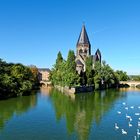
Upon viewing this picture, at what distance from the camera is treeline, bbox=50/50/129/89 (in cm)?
8175

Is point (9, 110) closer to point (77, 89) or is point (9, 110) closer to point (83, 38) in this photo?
point (77, 89)

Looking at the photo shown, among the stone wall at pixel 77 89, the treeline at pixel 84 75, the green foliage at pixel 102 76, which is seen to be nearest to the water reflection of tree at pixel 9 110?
the stone wall at pixel 77 89

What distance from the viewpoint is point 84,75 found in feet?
306

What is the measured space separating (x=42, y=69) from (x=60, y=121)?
135 meters

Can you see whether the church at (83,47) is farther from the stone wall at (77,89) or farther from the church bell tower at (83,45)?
the stone wall at (77,89)

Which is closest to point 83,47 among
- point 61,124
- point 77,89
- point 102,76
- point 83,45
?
point 83,45

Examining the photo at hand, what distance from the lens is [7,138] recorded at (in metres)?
28.9

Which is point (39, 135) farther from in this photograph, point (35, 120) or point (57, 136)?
point (35, 120)

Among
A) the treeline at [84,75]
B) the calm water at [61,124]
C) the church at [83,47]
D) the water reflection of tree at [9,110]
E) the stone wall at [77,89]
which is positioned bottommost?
the calm water at [61,124]

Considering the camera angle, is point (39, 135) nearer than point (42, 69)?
Yes

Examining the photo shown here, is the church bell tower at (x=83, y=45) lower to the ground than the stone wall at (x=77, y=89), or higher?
higher

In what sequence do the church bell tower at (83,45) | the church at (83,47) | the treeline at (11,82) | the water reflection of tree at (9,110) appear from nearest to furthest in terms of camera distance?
the water reflection of tree at (9,110)
the treeline at (11,82)
the church at (83,47)
the church bell tower at (83,45)

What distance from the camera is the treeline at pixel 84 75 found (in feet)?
268

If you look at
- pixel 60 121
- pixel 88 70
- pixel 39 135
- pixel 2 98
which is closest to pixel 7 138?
pixel 39 135
